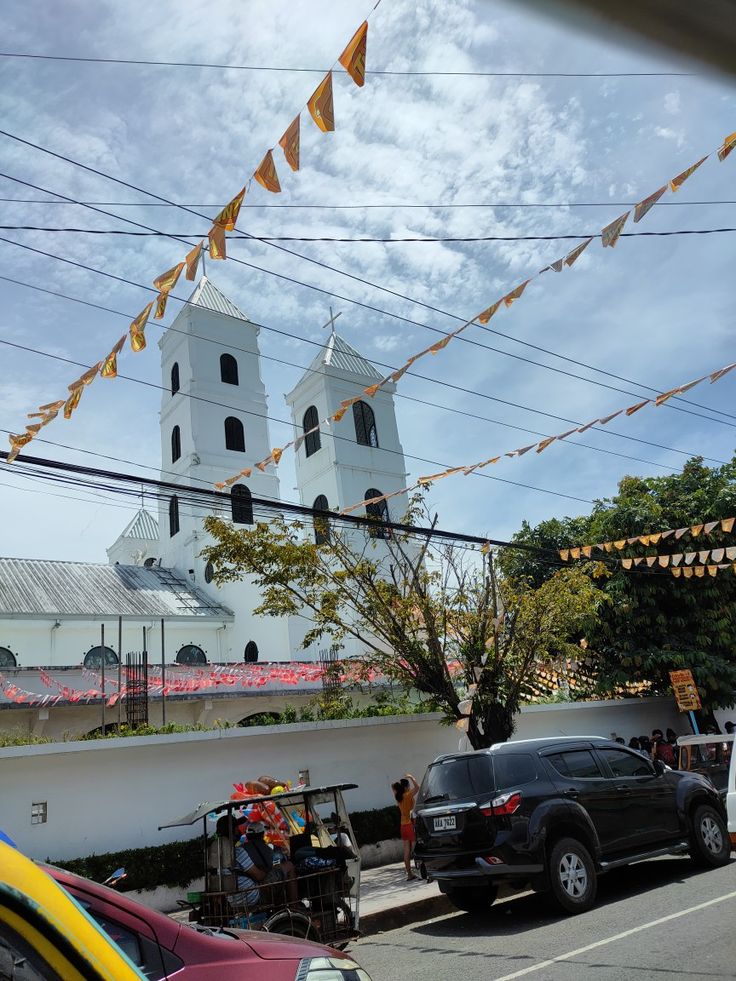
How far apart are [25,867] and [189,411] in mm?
33316

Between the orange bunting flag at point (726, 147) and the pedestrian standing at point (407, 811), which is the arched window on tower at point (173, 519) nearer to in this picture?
the pedestrian standing at point (407, 811)

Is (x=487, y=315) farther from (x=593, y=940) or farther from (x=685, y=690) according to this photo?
(x=685, y=690)

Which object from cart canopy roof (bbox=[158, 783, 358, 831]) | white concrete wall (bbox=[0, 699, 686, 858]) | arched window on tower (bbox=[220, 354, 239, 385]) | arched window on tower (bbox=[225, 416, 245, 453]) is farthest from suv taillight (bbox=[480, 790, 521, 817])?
arched window on tower (bbox=[220, 354, 239, 385])

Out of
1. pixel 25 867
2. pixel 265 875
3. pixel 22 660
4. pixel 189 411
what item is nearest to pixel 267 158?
pixel 25 867

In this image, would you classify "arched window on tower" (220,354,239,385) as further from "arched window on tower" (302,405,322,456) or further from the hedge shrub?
the hedge shrub

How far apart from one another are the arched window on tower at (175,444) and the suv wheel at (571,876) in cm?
2954

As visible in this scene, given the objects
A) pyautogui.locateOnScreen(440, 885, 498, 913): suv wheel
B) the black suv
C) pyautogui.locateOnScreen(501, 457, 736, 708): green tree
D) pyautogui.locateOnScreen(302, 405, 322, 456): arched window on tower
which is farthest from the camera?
pyautogui.locateOnScreen(302, 405, 322, 456): arched window on tower

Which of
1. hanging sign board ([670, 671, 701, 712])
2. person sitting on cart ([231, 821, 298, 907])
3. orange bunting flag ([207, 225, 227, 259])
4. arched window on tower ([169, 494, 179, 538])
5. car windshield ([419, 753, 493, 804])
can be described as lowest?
person sitting on cart ([231, 821, 298, 907])

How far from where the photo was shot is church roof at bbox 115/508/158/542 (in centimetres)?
4788

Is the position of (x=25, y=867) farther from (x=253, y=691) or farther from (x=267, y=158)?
(x=253, y=691)

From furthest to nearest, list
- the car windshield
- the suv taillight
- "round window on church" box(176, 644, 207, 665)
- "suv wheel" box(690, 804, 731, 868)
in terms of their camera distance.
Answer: "round window on church" box(176, 644, 207, 665), "suv wheel" box(690, 804, 731, 868), the car windshield, the suv taillight

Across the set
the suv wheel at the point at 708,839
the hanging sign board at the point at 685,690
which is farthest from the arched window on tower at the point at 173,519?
the suv wheel at the point at 708,839

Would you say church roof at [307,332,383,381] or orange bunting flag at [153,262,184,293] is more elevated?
church roof at [307,332,383,381]

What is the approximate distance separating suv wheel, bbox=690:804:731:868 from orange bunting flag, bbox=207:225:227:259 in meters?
8.53
